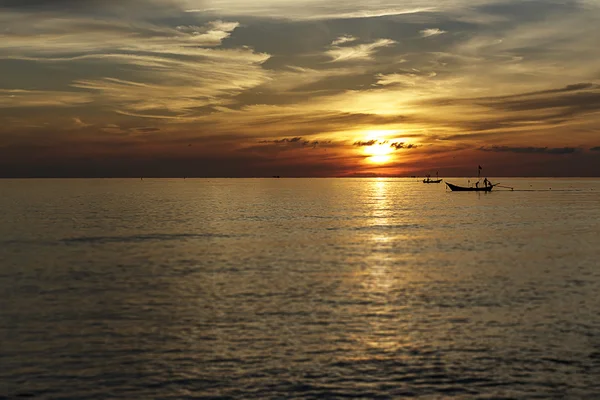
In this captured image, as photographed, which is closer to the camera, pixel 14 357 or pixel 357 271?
pixel 14 357

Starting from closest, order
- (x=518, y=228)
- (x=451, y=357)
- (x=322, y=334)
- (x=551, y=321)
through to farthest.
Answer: (x=451, y=357) < (x=322, y=334) < (x=551, y=321) < (x=518, y=228)

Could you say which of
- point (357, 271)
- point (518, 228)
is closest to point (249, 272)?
point (357, 271)

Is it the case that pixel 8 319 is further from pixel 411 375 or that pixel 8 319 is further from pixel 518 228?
pixel 518 228

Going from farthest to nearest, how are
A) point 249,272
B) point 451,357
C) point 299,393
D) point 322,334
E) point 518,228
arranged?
point 518,228, point 249,272, point 322,334, point 451,357, point 299,393

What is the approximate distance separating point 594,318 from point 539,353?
8236 mm

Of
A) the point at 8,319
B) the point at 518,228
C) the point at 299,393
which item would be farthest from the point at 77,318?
the point at 518,228

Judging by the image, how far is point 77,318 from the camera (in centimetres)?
3472

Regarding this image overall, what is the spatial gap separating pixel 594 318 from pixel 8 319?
3133cm

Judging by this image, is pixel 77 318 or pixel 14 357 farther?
pixel 77 318

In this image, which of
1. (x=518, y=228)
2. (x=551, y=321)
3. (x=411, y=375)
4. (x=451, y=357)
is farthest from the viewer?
(x=518, y=228)

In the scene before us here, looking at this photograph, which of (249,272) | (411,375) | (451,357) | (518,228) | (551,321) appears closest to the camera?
(411,375)

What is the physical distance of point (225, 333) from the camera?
31.2 meters

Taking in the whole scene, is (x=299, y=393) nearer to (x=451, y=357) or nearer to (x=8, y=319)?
(x=451, y=357)

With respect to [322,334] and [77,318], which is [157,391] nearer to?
[322,334]
